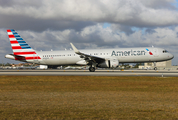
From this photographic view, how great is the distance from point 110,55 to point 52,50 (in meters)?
14.6

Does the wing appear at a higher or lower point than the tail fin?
lower

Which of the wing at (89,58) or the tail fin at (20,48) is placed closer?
the wing at (89,58)

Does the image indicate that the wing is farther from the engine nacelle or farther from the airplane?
the engine nacelle

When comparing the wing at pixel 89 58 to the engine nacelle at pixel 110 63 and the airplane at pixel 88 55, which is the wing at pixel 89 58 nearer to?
the airplane at pixel 88 55

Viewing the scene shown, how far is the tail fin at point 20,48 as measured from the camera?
148 ft

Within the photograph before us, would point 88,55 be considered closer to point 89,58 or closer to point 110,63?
point 89,58

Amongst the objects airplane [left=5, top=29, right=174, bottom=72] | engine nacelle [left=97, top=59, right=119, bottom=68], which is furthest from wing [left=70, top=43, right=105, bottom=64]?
engine nacelle [left=97, top=59, right=119, bottom=68]

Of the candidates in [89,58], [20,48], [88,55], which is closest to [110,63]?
[89,58]

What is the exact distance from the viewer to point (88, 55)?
1506 inches

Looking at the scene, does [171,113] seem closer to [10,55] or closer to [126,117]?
[126,117]

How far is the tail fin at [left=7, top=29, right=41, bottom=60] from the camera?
148ft

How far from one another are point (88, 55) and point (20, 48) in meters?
18.0

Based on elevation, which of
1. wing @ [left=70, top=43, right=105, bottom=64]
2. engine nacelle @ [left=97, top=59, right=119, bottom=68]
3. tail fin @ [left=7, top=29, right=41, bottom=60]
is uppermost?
tail fin @ [left=7, top=29, right=41, bottom=60]

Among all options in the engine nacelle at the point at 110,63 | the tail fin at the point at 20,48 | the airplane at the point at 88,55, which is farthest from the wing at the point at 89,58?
the tail fin at the point at 20,48
